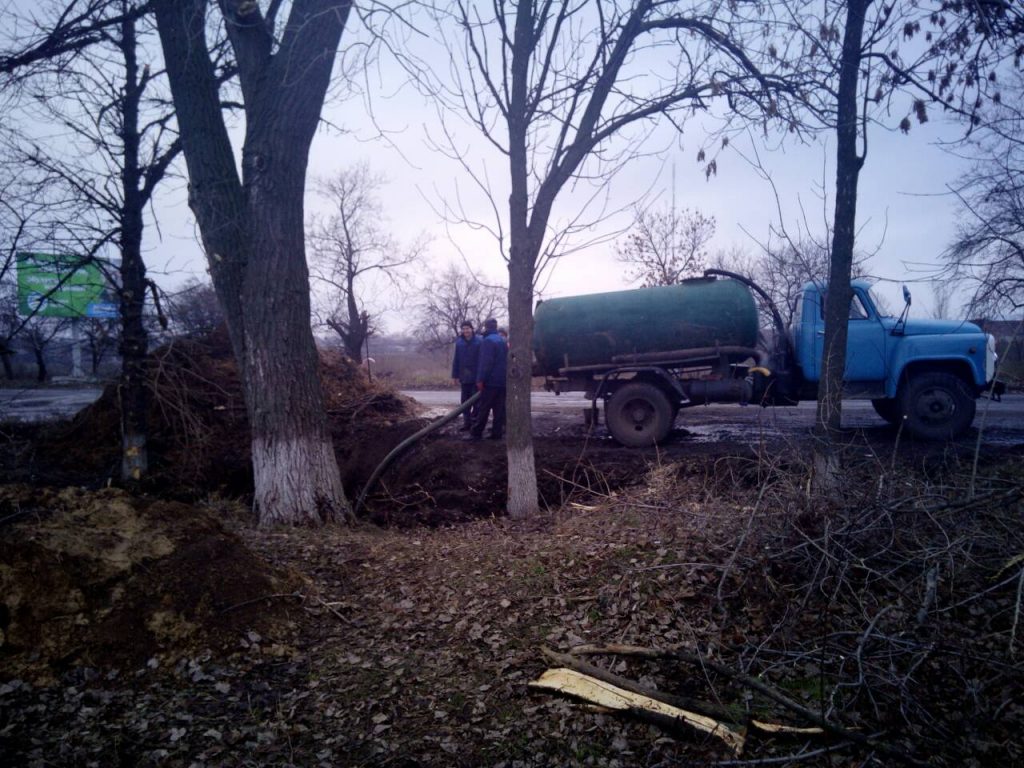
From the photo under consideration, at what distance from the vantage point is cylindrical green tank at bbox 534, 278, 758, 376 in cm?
1020

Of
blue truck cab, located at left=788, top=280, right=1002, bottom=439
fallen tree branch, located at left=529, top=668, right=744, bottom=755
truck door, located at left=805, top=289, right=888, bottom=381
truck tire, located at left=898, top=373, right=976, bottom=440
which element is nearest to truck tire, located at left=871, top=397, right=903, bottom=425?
blue truck cab, located at left=788, top=280, right=1002, bottom=439

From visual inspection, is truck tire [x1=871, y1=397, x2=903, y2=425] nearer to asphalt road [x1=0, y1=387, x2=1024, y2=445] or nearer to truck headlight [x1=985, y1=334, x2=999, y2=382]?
asphalt road [x1=0, y1=387, x2=1024, y2=445]

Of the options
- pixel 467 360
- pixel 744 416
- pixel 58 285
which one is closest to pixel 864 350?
pixel 744 416

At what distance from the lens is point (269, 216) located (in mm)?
6652

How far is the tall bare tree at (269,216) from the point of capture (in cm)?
665

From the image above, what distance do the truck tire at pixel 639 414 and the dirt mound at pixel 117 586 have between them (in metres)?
6.66

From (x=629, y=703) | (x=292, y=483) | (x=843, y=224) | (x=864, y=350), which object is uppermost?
(x=843, y=224)

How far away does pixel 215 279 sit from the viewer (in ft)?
22.7

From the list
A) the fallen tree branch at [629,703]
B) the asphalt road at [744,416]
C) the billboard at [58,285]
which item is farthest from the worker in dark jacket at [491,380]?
the fallen tree branch at [629,703]

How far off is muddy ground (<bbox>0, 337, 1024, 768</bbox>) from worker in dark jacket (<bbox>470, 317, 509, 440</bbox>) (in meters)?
5.40

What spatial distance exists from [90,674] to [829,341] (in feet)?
20.3

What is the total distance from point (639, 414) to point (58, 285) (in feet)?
25.2

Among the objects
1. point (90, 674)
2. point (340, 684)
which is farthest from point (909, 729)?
point (90, 674)

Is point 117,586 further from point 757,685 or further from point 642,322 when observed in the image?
point 642,322
